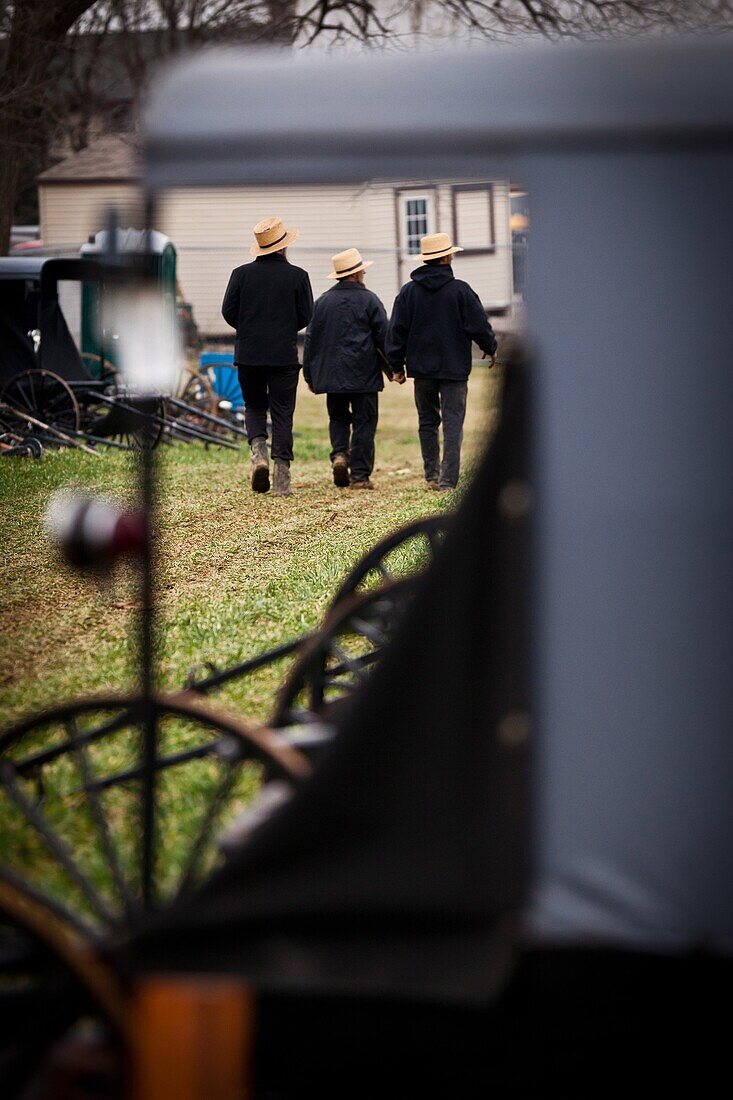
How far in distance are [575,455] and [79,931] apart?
1.40 meters

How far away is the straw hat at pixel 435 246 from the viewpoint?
652 centimetres

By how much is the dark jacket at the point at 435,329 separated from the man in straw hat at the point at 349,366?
0.25 meters

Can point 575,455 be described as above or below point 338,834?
above

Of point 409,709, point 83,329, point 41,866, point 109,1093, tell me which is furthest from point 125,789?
point 83,329

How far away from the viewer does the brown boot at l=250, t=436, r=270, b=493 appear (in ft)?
35.5

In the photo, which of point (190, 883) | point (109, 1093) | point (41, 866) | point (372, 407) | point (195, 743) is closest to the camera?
point (109, 1093)

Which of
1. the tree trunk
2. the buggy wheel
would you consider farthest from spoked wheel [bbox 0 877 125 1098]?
the tree trunk

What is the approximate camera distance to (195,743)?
450 centimetres

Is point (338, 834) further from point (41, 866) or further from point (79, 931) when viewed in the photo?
point (41, 866)

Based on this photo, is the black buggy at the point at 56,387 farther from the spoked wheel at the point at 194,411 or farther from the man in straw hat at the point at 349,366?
the man in straw hat at the point at 349,366

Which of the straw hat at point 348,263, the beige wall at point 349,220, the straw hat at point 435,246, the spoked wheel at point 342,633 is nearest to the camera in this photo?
the beige wall at point 349,220

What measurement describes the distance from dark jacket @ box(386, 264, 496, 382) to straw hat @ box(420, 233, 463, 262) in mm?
1509

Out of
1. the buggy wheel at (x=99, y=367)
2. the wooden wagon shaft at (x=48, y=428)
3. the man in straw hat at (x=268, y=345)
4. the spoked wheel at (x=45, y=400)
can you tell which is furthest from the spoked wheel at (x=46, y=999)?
the buggy wheel at (x=99, y=367)

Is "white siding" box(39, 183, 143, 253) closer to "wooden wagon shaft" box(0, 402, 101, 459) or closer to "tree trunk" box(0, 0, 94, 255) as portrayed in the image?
"tree trunk" box(0, 0, 94, 255)
